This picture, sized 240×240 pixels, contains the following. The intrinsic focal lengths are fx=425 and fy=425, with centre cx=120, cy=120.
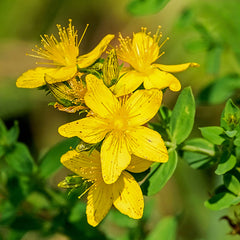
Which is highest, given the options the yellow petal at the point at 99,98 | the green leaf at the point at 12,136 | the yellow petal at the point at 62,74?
the yellow petal at the point at 62,74

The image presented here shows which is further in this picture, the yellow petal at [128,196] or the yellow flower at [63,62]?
the yellow flower at [63,62]

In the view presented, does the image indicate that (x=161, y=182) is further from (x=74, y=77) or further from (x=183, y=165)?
(x=183, y=165)

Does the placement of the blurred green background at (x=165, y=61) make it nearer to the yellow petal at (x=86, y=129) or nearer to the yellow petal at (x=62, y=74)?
the yellow petal at (x=62, y=74)

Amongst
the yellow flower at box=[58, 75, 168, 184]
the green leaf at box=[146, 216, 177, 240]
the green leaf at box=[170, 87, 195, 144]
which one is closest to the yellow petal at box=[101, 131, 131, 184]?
the yellow flower at box=[58, 75, 168, 184]

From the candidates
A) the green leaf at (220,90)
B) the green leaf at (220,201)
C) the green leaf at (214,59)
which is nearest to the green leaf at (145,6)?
the green leaf at (214,59)

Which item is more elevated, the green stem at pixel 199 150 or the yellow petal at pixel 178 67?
the yellow petal at pixel 178 67

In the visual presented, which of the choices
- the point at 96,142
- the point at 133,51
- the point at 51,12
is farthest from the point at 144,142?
the point at 51,12
